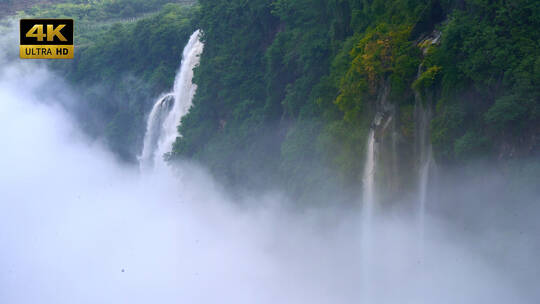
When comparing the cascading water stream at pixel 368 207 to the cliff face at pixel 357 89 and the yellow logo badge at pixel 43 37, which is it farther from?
the yellow logo badge at pixel 43 37

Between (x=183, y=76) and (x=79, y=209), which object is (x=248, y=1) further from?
(x=79, y=209)

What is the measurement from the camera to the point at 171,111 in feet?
124

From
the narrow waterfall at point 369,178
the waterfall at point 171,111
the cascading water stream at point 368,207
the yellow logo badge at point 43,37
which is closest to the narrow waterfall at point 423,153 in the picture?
the cascading water stream at point 368,207

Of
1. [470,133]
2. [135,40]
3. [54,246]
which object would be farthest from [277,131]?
[135,40]

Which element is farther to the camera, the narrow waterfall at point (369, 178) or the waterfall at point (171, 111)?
the waterfall at point (171, 111)

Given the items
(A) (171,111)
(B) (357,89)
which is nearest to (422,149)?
(B) (357,89)

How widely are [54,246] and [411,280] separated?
23.6 metres

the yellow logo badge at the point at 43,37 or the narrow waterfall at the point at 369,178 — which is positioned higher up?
the yellow logo badge at the point at 43,37

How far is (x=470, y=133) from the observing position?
18859mm

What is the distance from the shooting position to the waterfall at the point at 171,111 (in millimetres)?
37219

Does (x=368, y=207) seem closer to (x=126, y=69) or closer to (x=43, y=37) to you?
(x=43, y=37)

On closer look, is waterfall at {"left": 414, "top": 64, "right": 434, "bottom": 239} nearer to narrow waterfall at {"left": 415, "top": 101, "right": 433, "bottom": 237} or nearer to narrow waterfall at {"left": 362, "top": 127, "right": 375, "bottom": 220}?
narrow waterfall at {"left": 415, "top": 101, "right": 433, "bottom": 237}

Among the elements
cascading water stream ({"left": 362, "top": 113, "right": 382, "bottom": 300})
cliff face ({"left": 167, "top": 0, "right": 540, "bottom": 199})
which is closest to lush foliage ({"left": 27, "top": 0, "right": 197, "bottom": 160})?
A: cliff face ({"left": 167, "top": 0, "right": 540, "bottom": 199})

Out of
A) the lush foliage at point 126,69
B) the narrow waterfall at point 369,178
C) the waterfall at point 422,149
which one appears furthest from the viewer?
the lush foliage at point 126,69
